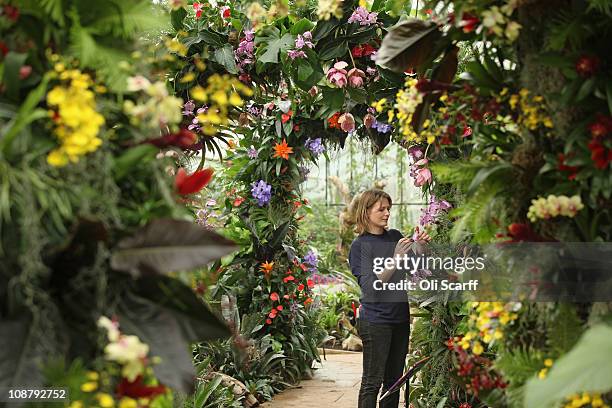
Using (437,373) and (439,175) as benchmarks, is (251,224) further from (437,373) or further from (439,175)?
(439,175)

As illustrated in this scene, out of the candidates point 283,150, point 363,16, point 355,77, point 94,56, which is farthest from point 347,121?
point 94,56

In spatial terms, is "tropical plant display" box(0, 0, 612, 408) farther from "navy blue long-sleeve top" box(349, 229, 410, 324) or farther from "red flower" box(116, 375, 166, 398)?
"navy blue long-sleeve top" box(349, 229, 410, 324)

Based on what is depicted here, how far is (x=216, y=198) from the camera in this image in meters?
5.12

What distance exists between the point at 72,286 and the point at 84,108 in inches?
12.9

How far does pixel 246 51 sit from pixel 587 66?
2521 mm

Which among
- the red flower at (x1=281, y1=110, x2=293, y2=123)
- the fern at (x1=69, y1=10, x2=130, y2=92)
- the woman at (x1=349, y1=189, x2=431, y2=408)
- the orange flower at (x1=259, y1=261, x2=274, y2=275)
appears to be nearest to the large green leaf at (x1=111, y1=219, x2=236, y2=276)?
the fern at (x1=69, y1=10, x2=130, y2=92)

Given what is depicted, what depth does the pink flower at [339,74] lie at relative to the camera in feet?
10.8

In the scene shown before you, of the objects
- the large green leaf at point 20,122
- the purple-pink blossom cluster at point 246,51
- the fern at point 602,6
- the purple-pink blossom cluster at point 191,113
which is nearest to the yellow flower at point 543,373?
the fern at point 602,6

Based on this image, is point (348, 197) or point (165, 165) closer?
point (165, 165)

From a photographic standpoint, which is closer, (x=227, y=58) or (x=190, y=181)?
(x=190, y=181)

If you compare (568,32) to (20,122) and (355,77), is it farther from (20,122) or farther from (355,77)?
(355,77)

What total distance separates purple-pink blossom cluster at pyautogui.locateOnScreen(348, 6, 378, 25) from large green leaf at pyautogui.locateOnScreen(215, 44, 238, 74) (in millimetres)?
721

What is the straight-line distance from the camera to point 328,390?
521 cm

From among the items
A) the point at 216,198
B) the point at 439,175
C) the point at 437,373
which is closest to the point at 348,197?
the point at 216,198
